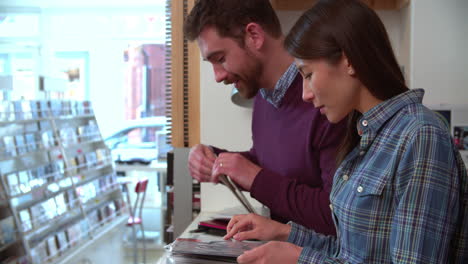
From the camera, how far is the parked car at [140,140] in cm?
612

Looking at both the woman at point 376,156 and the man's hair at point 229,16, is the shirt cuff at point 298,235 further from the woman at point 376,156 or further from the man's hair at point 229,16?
the man's hair at point 229,16

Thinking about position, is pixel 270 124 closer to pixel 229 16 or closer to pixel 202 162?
pixel 202 162

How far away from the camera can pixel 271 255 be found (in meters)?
0.87

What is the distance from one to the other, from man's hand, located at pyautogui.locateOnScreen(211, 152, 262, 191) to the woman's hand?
12 centimetres

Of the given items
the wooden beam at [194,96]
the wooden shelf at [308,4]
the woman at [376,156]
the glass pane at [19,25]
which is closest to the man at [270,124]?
the woman at [376,156]

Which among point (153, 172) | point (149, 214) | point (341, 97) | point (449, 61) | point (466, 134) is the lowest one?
point (149, 214)

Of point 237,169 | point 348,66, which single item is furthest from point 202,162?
point 348,66

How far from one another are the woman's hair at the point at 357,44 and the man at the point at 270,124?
364 millimetres

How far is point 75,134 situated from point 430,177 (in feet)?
13.7

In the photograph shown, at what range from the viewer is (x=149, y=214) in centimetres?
594

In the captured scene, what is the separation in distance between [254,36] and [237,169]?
0.42 m

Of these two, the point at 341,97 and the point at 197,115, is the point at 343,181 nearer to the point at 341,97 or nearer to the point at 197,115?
the point at 341,97

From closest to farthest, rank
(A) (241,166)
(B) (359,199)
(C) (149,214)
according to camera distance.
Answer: (B) (359,199) → (A) (241,166) → (C) (149,214)

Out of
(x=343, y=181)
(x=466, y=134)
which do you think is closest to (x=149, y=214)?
(x=466, y=134)
